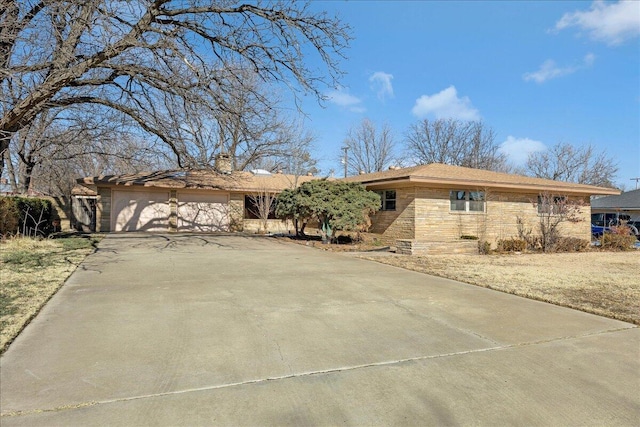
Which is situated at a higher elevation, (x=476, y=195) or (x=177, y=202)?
(x=476, y=195)

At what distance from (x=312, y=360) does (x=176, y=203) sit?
18.0 meters

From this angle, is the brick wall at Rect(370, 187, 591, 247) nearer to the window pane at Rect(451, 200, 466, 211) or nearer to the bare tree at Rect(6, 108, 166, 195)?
the window pane at Rect(451, 200, 466, 211)

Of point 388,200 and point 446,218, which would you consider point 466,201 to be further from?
point 388,200

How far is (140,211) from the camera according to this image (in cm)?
1958

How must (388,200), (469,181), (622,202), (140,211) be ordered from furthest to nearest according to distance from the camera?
(622,202)
(140,211)
(388,200)
(469,181)

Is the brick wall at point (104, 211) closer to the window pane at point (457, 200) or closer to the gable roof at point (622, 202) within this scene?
the window pane at point (457, 200)

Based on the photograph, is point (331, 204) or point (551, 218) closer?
point (331, 204)

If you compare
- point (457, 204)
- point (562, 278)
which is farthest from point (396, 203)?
point (562, 278)

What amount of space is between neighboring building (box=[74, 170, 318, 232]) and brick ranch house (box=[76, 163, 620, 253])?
0.04 metres

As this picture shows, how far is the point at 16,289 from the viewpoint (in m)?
6.29

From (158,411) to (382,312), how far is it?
340 centimetres

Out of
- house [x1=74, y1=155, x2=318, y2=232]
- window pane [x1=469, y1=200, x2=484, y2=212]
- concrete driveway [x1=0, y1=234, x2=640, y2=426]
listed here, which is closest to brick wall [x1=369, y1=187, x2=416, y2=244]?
window pane [x1=469, y1=200, x2=484, y2=212]

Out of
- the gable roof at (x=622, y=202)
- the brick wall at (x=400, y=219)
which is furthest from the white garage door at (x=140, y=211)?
the gable roof at (x=622, y=202)

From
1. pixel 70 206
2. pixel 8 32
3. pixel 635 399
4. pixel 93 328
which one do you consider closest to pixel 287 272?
pixel 93 328
